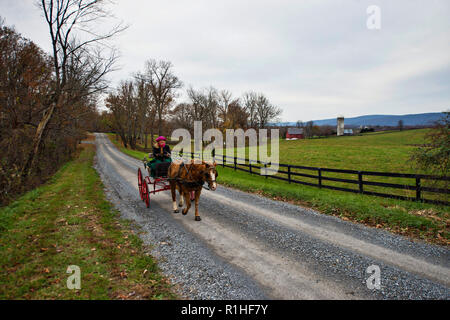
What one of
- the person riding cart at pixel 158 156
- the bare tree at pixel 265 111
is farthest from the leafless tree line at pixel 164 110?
the person riding cart at pixel 158 156

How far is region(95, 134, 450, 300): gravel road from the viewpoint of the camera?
362 centimetres

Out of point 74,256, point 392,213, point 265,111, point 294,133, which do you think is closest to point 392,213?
point 392,213

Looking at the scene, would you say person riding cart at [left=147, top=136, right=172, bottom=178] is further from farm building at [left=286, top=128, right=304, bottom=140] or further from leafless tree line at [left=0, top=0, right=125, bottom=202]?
farm building at [left=286, top=128, right=304, bottom=140]

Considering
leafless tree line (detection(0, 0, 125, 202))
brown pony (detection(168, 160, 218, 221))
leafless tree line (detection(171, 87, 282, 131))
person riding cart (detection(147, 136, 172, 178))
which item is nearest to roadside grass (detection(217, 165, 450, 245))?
brown pony (detection(168, 160, 218, 221))

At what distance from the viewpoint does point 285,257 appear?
15.3 feet

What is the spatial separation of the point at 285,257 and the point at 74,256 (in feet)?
14.5

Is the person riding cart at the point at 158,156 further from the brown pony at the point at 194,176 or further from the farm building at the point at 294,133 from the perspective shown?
the farm building at the point at 294,133

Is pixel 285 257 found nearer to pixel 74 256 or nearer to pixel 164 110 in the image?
pixel 74 256

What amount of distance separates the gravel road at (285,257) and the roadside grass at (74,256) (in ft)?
1.53

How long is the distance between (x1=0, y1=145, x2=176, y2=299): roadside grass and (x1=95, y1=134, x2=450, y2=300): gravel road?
18.3 inches

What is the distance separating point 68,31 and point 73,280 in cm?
1518
